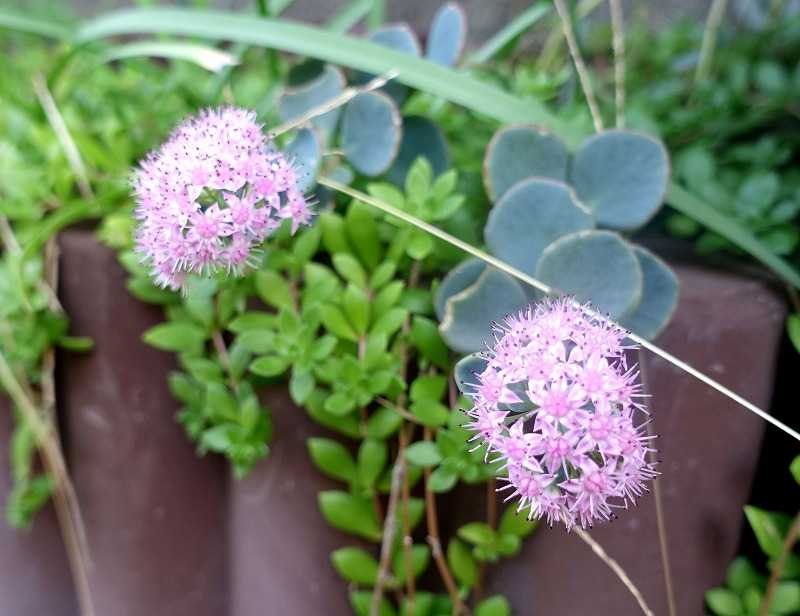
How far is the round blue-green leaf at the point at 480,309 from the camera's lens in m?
0.50

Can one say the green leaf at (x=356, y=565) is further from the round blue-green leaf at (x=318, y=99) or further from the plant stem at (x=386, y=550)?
the round blue-green leaf at (x=318, y=99)

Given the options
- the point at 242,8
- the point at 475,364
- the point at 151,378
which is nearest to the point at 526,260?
the point at 475,364

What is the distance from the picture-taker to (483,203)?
0.65m

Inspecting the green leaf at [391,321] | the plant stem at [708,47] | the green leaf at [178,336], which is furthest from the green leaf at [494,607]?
the plant stem at [708,47]

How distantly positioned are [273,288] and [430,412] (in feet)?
0.57

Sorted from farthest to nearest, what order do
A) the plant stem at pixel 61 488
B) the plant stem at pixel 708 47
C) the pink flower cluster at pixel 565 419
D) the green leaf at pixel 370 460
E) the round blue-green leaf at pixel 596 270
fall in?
the plant stem at pixel 708 47 < the plant stem at pixel 61 488 < the green leaf at pixel 370 460 < the round blue-green leaf at pixel 596 270 < the pink flower cluster at pixel 565 419

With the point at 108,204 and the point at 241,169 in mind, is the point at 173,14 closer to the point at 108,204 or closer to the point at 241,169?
the point at 108,204

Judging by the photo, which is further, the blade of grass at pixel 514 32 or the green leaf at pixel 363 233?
the blade of grass at pixel 514 32

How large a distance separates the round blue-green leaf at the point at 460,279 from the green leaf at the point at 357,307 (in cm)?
7

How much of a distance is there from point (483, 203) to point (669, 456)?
28 cm

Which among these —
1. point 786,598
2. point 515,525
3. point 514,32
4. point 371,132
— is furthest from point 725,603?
point 514,32

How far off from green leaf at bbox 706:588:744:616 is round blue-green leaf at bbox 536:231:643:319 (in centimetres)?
27

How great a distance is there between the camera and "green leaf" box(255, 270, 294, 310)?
0.59m

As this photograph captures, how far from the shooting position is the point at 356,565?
60 centimetres
